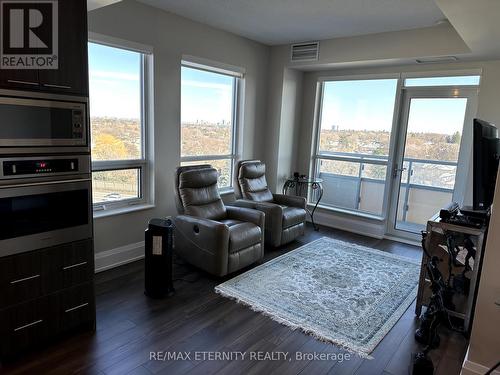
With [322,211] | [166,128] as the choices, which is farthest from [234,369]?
[322,211]

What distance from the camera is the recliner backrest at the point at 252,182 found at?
178 inches

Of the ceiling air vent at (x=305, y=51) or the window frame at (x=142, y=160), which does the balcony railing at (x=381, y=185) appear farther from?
the window frame at (x=142, y=160)

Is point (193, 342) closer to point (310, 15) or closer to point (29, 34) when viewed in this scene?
point (29, 34)

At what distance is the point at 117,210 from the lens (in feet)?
11.7

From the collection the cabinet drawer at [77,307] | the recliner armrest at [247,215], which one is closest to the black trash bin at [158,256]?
the cabinet drawer at [77,307]

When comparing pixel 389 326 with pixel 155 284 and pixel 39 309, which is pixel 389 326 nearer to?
pixel 155 284

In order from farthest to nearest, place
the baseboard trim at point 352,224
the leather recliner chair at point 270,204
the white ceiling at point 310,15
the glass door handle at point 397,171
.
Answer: the baseboard trim at point 352,224 → the glass door handle at point 397,171 → the leather recliner chair at point 270,204 → the white ceiling at point 310,15

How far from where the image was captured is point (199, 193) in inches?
150

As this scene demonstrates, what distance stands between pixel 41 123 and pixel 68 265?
0.92 metres

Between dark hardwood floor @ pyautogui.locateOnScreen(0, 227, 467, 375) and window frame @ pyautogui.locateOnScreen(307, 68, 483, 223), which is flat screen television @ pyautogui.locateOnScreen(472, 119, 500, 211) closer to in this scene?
dark hardwood floor @ pyautogui.locateOnScreen(0, 227, 467, 375)

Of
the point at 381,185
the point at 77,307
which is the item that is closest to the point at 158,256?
the point at 77,307

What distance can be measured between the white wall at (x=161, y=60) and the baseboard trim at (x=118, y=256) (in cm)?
1

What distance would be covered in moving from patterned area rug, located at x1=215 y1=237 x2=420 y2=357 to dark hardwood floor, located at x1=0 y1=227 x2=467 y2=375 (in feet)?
0.33

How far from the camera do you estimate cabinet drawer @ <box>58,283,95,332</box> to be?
7.35 ft
